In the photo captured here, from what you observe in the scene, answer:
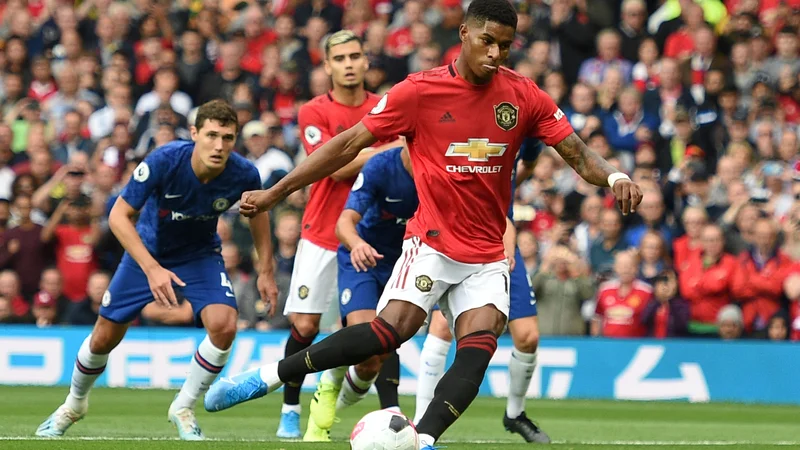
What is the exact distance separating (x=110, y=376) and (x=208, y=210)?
6.82 meters

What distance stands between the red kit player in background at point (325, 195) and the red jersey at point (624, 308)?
5.18 metres

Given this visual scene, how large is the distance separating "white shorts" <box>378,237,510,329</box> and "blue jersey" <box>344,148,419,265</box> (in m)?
1.93

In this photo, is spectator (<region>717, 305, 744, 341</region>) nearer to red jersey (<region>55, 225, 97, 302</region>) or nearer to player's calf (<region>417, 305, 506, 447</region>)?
red jersey (<region>55, 225, 97, 302</region>)

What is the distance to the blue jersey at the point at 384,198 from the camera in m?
10.0

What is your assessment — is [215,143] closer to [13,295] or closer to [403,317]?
[403,317]

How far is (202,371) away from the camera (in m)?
9.85

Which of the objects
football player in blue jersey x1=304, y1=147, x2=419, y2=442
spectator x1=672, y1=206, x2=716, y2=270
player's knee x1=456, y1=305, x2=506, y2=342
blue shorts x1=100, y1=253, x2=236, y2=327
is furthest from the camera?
Result: spectator x1=672, y1=206, x2=716, y2=270

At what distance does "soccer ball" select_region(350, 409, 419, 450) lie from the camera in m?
7.24

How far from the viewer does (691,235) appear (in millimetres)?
15594

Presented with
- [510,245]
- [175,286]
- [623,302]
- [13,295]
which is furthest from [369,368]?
[13,295]

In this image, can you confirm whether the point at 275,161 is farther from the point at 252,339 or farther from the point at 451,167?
the point at 451,167

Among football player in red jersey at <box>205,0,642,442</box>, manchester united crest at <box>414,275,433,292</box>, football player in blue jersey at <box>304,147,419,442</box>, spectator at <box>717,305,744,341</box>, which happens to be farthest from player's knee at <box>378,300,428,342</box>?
spectator at <box>717,305,744,341</box>

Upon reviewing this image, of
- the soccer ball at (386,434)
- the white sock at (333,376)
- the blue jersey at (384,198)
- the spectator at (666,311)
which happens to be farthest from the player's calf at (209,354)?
the spectator at (666,311)

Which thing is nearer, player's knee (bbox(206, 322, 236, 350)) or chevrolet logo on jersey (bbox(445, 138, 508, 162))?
chevrolet logo on jersey (bbox(445, 138, 508, 162))
